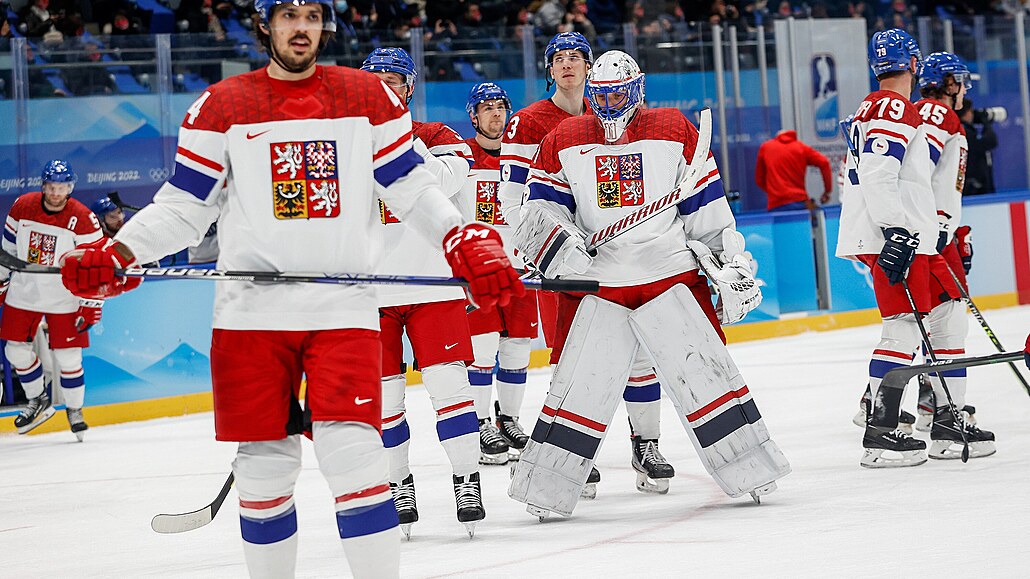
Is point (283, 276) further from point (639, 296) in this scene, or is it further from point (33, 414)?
point (33, 414)

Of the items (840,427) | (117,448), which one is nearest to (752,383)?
(840,427)

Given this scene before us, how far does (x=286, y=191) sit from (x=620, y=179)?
1.53m

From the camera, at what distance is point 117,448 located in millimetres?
6324

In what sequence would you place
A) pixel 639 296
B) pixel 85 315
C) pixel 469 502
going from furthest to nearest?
1. pixel 85 315
2. pixel 639 296
3. pixel 469 502

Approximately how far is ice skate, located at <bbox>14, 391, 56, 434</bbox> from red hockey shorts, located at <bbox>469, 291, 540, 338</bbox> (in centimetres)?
290

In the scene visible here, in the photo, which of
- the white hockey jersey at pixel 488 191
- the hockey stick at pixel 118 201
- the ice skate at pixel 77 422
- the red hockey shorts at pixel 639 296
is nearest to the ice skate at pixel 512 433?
the white hockey jersey at pixel 488 191

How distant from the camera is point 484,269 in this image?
2432 mm

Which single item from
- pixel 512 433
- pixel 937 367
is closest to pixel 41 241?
pixel 512 433

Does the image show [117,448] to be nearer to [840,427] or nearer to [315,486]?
[315,486]

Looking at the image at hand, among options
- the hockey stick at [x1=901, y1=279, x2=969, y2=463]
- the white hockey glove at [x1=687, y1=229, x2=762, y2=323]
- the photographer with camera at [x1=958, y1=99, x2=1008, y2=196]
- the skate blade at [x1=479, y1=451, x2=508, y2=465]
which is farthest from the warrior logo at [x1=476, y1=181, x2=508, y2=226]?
the photographer with camera at [x1=958, y1=99, x2=1008, y2=196]

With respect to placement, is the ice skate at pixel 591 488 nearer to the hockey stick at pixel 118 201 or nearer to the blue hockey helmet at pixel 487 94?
the blue hockey helmet at pixel 487 94

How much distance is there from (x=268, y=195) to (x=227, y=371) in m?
0.35

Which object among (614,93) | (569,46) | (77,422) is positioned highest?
(569,46)

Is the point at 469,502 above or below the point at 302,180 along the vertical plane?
below
